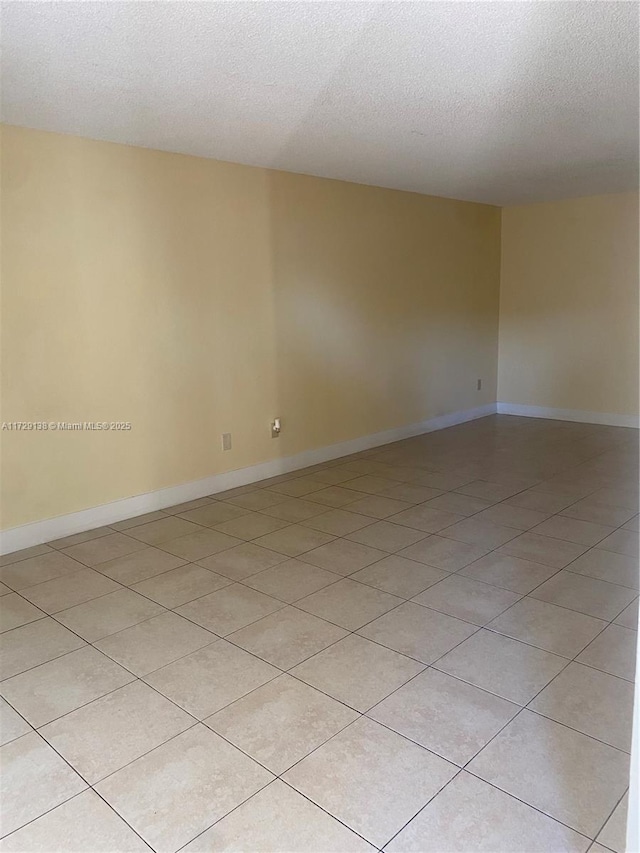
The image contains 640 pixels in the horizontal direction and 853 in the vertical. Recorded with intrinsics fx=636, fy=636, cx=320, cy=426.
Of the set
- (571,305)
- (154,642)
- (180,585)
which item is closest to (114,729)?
(154,642)

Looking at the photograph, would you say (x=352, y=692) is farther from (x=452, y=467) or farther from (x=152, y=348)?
(x=452, y=467)

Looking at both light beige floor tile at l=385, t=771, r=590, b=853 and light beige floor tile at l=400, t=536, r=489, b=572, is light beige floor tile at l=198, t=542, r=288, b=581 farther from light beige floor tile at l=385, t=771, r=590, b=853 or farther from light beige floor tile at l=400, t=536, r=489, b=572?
light beige floor tile at l=385, t=771, r=590, b=853

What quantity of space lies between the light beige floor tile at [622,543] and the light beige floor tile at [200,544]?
194 cm

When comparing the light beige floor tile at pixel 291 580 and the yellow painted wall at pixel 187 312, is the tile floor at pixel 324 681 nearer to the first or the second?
the light beige floor tile at pixel 291 580

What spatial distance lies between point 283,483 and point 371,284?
6.27 feet

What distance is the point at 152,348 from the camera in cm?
390

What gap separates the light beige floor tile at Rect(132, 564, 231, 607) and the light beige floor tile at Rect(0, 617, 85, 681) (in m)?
0.41

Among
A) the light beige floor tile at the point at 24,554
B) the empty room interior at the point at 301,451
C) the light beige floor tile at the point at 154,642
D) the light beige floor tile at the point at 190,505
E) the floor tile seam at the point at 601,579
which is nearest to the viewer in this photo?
the empty room interior at the point at 301,451

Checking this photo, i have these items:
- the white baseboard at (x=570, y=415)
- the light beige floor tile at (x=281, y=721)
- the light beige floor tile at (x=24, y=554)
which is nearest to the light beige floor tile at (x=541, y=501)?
the light beige floor tile at (x=281, y=721)

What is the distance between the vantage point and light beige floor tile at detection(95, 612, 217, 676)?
7.66 ft

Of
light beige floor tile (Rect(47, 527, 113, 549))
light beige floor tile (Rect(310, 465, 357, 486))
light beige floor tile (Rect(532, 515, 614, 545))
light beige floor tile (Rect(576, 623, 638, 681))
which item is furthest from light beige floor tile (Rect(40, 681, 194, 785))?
light beige floor tile (Rect(310, 465, 357, 486))

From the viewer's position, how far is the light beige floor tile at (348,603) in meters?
2.60

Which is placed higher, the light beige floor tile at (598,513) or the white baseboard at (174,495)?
the white baseboard at (174,495)

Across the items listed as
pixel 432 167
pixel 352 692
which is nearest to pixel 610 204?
pixel 432 167
